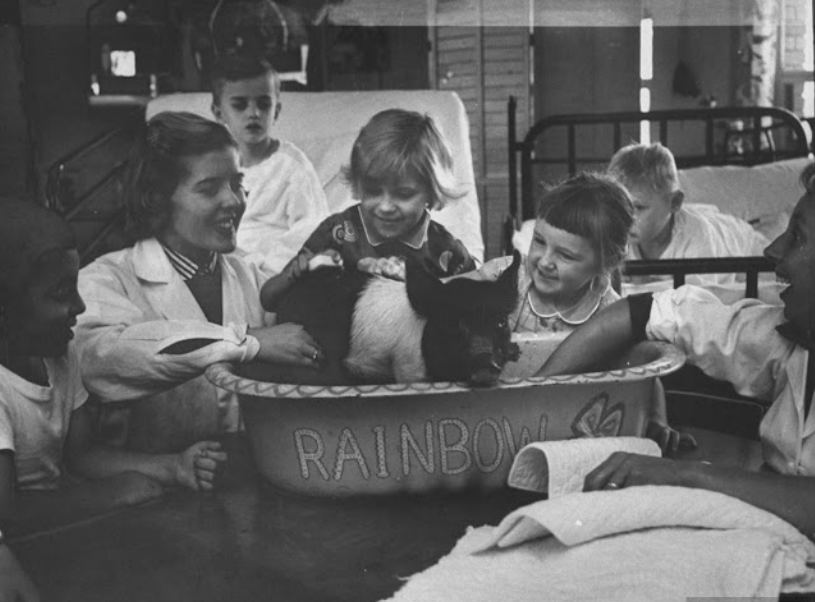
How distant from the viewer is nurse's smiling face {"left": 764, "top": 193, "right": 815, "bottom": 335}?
1402 mm

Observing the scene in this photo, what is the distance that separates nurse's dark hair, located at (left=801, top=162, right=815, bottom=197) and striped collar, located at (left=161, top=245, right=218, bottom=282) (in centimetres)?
86

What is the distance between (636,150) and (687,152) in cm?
9

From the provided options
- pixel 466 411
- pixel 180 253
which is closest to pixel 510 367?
pixel 466 411

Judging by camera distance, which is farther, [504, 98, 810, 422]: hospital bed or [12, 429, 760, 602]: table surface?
[504, 98, 810, 422]: hospital bed

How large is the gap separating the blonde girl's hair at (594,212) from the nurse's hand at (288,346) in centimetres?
39

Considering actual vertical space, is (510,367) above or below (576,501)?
above

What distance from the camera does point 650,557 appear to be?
1.31 meters

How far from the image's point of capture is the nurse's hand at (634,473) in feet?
4.61

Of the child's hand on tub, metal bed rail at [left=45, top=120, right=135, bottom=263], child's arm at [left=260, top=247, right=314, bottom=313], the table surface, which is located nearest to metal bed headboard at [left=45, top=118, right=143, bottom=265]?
metal bed rail at [left=45, top=120, right=135, bottom=263]

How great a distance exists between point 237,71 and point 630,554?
868 mm

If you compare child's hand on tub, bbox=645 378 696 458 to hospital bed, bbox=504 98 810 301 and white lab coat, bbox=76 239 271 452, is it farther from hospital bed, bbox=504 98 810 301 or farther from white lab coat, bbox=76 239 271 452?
white lab coat, bbox=76 239 271 452

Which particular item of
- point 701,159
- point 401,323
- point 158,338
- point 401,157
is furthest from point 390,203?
point 701,159

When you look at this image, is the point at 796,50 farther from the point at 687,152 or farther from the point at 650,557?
the point at 650,557

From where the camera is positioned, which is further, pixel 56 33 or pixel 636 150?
pixel 636 150
